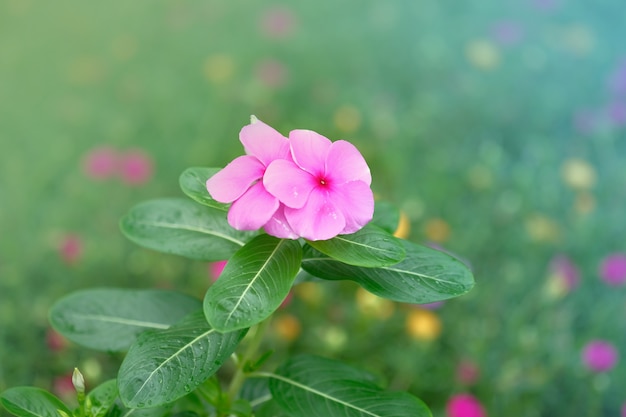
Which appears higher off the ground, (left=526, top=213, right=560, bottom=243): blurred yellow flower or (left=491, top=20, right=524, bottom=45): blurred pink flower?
(left=491, top=20, right=524, bottom=45): blurred pink flower

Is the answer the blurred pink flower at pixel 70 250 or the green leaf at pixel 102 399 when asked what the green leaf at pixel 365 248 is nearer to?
the green leaf at pixel 102 399

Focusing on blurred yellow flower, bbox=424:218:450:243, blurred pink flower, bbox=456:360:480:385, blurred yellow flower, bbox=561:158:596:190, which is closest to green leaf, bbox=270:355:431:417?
blurred pink flower, bbox=456:360:480:385

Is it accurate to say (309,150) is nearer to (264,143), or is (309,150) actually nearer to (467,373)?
(264,143)

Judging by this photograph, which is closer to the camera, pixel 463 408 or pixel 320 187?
pixel 320 187

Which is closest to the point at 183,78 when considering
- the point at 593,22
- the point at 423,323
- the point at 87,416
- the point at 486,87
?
the point at 486,87

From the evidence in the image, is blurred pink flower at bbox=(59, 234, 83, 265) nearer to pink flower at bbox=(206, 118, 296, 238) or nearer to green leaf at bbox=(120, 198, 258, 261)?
green leaf at bbox=(120, 198, 258, 261)

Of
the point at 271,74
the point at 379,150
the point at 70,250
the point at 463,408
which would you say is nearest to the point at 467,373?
the point at 463,408

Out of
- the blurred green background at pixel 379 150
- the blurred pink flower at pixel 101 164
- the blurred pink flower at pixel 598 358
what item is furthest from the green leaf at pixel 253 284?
the blurred pink flower at pixel 101 164
